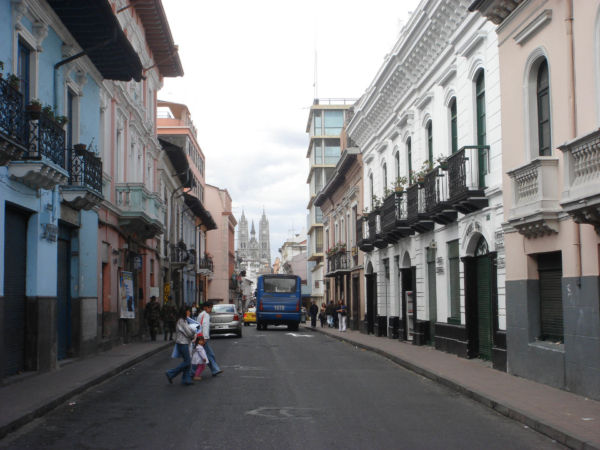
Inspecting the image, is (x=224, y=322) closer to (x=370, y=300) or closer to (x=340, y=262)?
(x=370, y=300)

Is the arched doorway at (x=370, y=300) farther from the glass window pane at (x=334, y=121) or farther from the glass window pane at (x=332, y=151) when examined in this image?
the glass window pane at (x=334, y=121)

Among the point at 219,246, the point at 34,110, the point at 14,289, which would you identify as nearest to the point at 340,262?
the point at 14,289

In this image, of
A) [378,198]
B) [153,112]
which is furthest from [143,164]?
[378,198]

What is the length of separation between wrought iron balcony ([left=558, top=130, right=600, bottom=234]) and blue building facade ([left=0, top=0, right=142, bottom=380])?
8.44 m

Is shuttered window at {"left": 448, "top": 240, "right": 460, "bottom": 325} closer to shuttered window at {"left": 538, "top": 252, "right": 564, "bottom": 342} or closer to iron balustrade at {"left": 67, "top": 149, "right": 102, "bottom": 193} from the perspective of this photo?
shuttered window at {"left": 538, "top": 252, "right": 564, "bottom": 342}

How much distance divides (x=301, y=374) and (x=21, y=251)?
6.27 meters

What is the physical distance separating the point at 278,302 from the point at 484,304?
2399cm

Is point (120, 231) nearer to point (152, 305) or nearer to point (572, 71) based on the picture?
point (152, 305)

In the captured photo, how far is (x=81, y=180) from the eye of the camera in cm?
1683

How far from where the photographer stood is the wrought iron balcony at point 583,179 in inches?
404

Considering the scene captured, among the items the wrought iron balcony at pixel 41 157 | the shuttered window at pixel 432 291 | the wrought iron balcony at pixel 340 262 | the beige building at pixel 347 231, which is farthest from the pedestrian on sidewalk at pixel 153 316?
the wrought iron balcony at pixel 340 262

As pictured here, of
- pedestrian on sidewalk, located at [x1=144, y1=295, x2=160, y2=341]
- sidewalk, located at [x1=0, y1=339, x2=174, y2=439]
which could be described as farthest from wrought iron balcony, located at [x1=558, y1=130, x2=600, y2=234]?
pedestrian on sidewalk, located at [x1=144, y1=295, x2=160, y2=341]

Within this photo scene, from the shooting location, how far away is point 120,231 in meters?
23.8

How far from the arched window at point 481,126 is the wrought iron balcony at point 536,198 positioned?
3.43m
